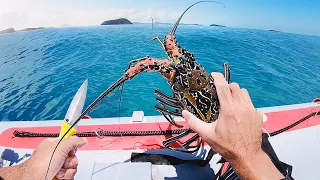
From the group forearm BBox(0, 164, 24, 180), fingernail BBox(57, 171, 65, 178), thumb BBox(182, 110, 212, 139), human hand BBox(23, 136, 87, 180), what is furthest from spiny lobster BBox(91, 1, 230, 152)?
forearm BBox(0, 164, 24, 180)

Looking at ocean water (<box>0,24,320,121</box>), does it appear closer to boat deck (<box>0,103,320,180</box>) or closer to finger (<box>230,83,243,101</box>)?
boat deck (<box>0,103,320,180</box>)

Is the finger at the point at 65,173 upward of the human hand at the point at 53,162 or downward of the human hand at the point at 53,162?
downward

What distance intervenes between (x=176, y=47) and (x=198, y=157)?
131 centimetres

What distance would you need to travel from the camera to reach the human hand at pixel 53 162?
53.3 inches

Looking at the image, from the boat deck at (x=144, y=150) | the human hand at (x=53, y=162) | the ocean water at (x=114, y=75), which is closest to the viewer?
the human hand at (x=53, y=162)

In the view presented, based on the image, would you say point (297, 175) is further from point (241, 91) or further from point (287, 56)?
point (287, 56)

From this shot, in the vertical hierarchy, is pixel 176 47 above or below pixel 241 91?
above

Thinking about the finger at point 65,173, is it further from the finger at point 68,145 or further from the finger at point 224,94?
the finger at point 224,94

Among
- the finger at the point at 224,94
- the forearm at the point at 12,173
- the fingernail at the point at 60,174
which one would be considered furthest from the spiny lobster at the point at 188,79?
the forearm at the point at 12,173

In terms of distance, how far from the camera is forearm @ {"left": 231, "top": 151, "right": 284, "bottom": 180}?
1048 millimetres

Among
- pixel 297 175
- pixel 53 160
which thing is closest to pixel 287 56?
pixel 297 175

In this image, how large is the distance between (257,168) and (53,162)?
46.2 inches

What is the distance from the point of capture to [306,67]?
435 inches

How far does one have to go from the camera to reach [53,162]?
1340mm
